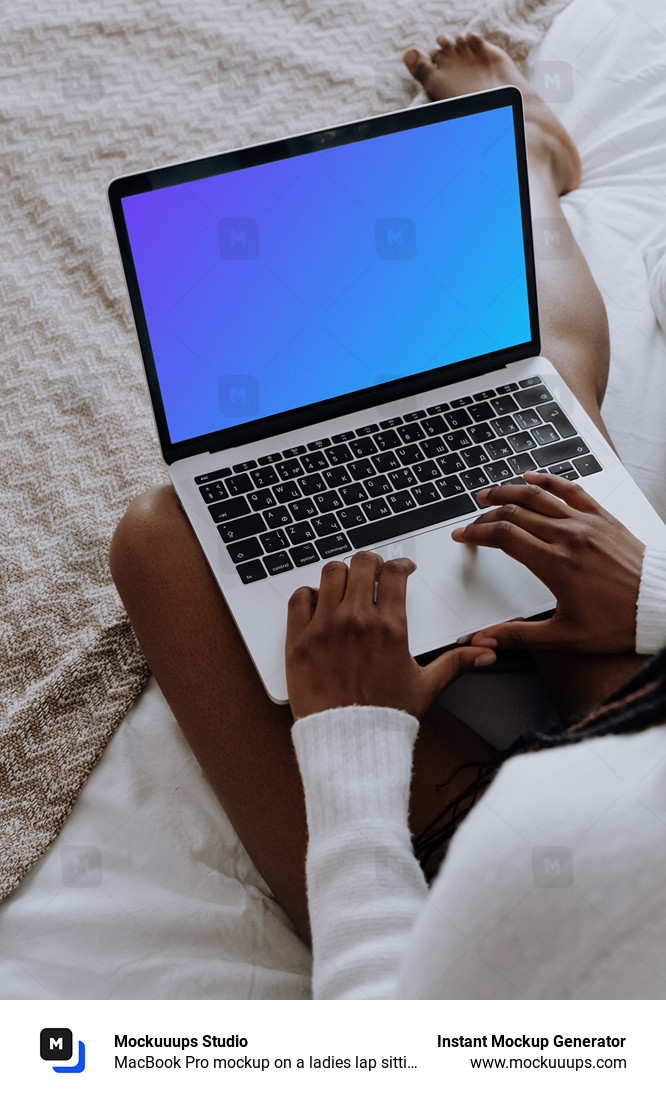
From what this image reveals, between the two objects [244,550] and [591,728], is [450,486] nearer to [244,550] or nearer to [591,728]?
[244,550]

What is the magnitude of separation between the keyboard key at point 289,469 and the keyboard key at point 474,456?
5.7 inches

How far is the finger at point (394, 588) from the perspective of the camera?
67 centimetres

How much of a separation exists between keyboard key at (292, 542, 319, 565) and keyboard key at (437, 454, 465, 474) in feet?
0.46

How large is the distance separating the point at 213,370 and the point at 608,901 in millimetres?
503

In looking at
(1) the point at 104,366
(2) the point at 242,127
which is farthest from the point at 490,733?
(2) the point at 242,127

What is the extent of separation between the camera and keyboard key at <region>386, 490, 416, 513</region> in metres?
0.74

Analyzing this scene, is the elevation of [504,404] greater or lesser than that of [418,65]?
lesser

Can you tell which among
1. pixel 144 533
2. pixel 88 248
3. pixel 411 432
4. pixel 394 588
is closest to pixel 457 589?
pixel 394 588

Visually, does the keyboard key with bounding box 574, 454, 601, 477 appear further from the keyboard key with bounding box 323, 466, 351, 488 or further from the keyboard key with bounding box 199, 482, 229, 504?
the keyboard key with bounding box 199, 482, 229, 504

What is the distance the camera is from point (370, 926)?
1.70 ft
